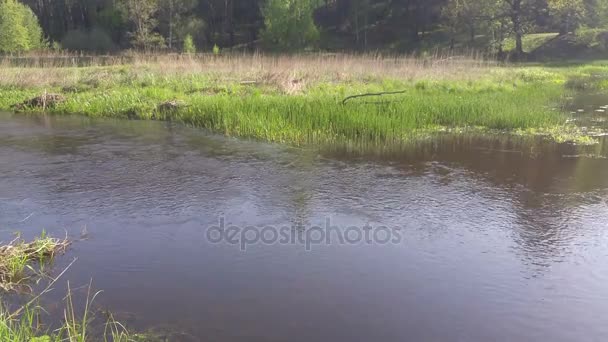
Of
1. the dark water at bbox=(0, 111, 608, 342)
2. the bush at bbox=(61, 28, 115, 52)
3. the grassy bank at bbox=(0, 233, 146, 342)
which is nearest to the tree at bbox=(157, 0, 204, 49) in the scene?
the bush at bbox=(61, 28, 115, 52)

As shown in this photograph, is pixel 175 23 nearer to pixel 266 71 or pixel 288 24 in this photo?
pixel 288 24

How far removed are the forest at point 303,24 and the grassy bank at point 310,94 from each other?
13816 millimetres

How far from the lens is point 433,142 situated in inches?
454

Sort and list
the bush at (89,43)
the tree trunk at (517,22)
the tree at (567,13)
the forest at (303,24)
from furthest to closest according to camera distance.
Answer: the bush at (89,43) < the forest at (303,24) < the tree trunk at (517,22) < the tree at (567,13)

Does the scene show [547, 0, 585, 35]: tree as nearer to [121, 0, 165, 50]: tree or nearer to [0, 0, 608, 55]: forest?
[0, 0, 608, 55]: forest

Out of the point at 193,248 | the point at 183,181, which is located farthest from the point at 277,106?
the point at 193,248

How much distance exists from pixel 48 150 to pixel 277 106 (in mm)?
4977

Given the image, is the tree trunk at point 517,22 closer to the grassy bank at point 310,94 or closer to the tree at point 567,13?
the tree at point 567,13

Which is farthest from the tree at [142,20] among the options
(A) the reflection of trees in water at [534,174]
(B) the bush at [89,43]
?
(A) the reflection of trees in water at [534,174]

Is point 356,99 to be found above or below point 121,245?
above

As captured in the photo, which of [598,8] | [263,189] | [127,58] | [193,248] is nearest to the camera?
Result: [193,248]

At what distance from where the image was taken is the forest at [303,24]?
125 ft

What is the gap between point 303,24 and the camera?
140 feet

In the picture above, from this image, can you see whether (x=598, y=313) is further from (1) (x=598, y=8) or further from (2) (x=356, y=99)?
(1) (x=598, y=8)
